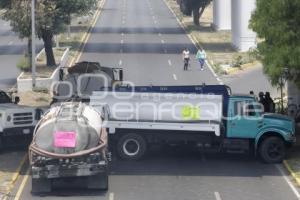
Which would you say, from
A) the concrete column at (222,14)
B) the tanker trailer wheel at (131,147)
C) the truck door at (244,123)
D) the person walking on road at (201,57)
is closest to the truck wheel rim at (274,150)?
the truck door at (244,123)

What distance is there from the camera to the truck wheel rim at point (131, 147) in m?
27.7

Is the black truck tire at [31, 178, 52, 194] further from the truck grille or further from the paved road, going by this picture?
the paved road

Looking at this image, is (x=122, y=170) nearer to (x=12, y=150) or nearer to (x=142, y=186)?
(x=142, y=186)

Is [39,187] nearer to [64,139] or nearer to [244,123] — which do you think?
[64,139]

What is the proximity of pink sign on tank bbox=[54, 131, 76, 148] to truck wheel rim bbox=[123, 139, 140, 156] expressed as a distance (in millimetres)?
5385

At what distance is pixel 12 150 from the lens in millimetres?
29953

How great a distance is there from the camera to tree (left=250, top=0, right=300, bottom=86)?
87.5ft

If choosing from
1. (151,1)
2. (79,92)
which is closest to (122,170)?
(79,92)

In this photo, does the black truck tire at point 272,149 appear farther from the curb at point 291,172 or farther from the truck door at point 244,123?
the truck door at point 244,123

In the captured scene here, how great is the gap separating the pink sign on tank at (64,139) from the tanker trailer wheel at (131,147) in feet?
17.5

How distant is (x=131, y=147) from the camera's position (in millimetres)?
27844

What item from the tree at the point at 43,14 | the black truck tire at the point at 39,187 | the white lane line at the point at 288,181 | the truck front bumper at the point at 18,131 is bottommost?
the white lane line at the point at 288,181

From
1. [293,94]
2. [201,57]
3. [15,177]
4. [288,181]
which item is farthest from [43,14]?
[288,181]

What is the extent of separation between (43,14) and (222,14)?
37.0 meters
